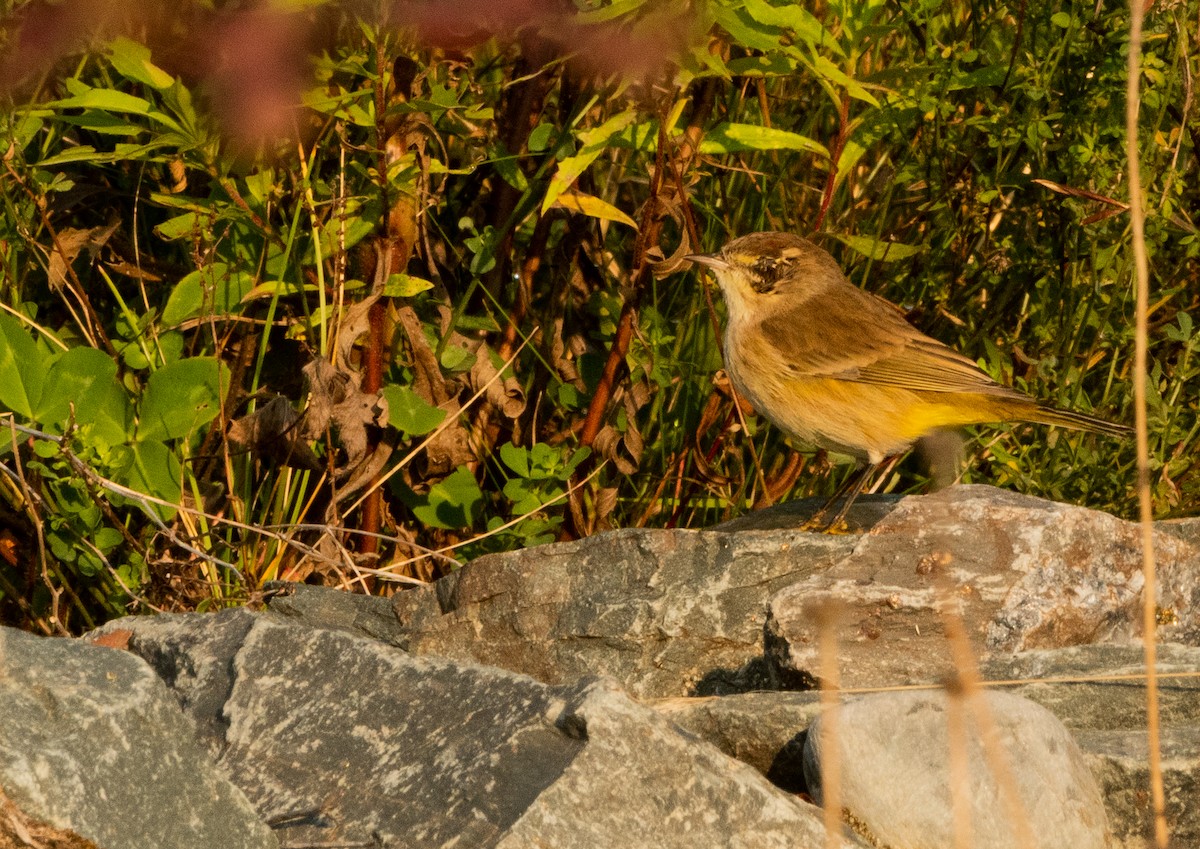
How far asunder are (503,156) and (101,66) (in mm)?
1326

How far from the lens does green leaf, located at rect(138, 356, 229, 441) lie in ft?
15.6

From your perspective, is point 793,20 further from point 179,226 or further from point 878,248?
point 179,226

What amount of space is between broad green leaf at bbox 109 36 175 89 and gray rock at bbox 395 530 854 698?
172 centimetres

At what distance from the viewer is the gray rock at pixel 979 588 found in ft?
13.8

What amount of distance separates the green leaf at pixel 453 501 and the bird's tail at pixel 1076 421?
6.43ft

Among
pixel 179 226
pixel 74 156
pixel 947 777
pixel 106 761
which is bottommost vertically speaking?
pixel 947 777

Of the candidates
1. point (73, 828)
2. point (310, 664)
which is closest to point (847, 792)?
point (310, 664)

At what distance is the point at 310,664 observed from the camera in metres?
3.48

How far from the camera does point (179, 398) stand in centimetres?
478

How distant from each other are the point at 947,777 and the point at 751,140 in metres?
2.49

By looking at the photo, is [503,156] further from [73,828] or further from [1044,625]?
[73,828]

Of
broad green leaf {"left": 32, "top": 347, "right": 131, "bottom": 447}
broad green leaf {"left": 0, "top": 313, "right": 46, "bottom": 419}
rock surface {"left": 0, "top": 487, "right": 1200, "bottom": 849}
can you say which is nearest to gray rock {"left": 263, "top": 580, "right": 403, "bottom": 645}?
rock surface {"left": 0, "top": 487, "right": 1200, "bottom": 849}

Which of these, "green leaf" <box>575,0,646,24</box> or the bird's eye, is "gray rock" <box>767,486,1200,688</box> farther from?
"green leaf" <box>575,0,646,24</box>

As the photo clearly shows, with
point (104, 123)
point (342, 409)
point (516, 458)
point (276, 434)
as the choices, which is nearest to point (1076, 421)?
point (516, 458)
